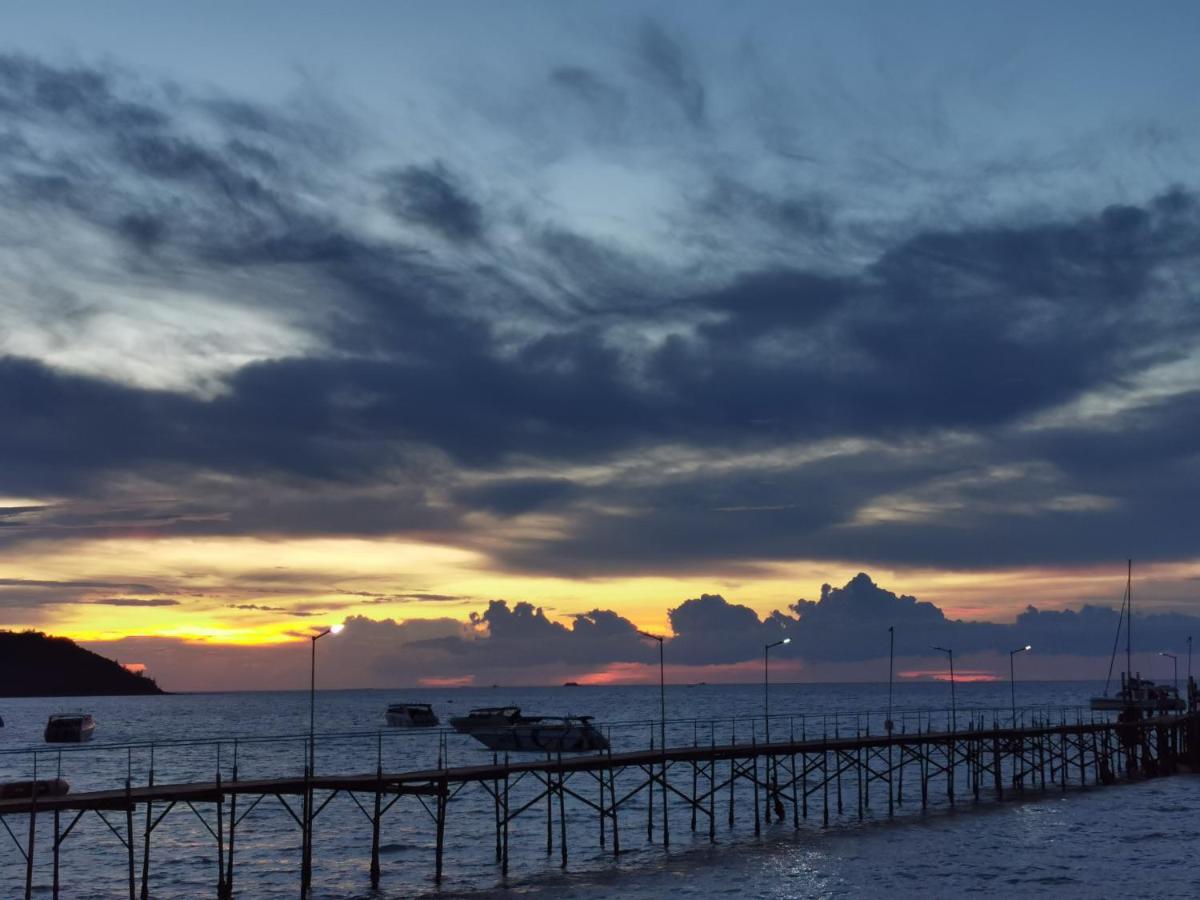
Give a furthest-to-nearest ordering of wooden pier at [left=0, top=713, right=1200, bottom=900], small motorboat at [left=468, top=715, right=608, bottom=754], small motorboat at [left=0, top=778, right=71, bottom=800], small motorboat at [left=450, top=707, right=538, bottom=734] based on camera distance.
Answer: small motorboat at [left=450, top=707, right=538, bottom=734]
small motorboat at [left=468, top=715, right=608, bottom=754]
small motorboat at [left=0, top=778, right=71, bottom=800]
wooden pier at [left=0, top=713, right=1200, bottom=900]

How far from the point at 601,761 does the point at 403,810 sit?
4306 centimetres

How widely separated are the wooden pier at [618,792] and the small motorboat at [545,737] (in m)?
4.83

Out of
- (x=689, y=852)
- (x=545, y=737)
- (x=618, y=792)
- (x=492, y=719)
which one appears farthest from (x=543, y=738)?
(x=689, y=852)

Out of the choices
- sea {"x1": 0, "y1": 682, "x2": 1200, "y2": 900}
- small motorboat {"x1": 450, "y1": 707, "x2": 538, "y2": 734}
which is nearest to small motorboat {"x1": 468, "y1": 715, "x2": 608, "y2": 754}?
small motorboat {"x1": 450, "y1": 707, "x2": 538, "y2": 734}

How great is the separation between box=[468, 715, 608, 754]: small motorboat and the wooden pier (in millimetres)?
4830

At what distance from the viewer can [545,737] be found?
144375 mm

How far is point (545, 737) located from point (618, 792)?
21.4m

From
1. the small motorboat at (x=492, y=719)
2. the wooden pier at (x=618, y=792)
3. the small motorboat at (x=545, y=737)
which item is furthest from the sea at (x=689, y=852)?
the small motorboat at (x=492, y=719)

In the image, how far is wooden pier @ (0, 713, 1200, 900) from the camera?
5712cm

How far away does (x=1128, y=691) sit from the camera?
148 metres

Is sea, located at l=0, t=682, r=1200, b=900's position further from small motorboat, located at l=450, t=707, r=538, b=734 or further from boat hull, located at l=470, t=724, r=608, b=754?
small motorboat, located at l=450, t=707, r=538, b=734

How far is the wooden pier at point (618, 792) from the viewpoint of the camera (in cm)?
5712

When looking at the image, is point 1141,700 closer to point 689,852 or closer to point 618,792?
point 618,792

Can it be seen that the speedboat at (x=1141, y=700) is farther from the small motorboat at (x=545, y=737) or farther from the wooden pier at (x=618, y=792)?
the small motorboat at (x=545, y=737)
